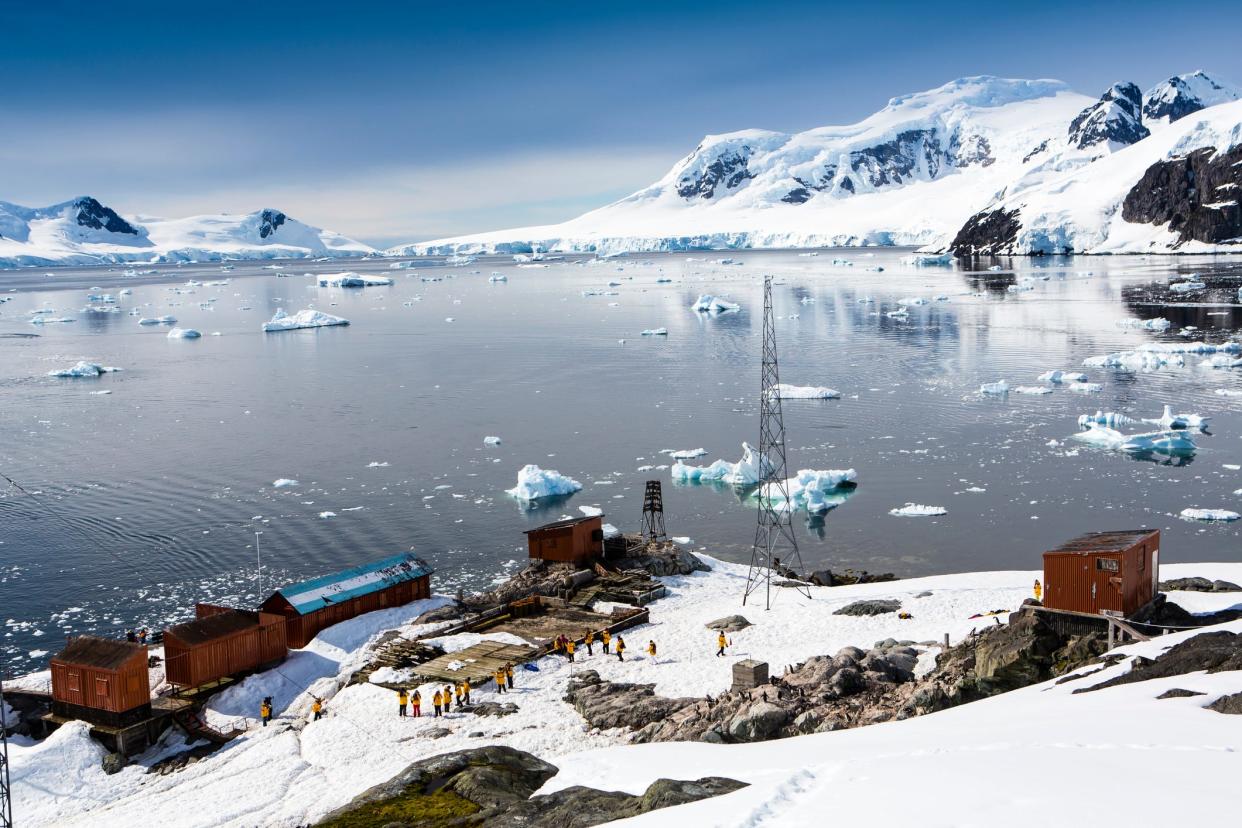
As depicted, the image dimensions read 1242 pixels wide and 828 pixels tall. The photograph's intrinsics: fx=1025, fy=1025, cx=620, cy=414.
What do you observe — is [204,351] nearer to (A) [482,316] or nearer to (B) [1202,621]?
(A) [482,316]

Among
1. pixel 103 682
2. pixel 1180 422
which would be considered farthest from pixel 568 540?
pixel 1180 422

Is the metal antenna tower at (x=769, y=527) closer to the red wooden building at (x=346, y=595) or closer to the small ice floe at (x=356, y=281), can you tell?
the red wooden building at (x=346, y=595)

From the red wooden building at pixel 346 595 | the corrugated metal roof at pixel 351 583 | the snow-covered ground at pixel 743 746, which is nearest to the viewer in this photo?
the snow-covered ground at pixel 743 746

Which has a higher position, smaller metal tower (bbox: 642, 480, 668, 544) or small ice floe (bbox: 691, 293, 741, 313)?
small ice floe (bbox: 691, 293, 741, 313)

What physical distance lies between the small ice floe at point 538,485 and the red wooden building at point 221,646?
15530 mm

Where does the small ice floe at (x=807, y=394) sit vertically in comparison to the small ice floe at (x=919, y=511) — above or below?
above

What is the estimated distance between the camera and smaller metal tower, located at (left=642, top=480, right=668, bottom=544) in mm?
40406

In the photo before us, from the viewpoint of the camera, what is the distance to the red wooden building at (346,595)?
31.6m

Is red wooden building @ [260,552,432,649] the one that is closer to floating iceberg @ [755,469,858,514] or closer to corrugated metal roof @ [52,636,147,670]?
corrugated metal roof @ [52,636,147,670]

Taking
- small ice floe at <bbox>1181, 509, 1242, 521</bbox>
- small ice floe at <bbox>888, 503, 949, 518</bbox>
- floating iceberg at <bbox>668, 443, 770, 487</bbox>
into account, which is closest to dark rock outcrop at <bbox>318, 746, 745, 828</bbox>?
small ice floe at <bbox>888, 503, 949, 518</bbox>

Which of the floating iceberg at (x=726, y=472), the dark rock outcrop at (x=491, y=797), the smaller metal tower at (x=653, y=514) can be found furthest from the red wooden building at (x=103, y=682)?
the floating iceberg at (x=726, y=472)

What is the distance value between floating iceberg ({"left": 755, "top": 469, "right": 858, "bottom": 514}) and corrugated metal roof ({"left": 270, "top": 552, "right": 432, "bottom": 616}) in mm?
15504

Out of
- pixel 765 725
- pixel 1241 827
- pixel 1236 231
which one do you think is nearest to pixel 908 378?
pixel 765 725

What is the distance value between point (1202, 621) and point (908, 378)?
1853 inches
